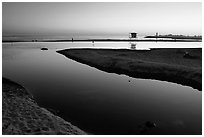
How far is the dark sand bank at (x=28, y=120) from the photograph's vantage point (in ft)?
33.5

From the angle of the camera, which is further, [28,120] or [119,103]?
[119,103]

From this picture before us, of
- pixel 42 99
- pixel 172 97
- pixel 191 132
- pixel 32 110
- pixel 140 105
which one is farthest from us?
pixel 172 97

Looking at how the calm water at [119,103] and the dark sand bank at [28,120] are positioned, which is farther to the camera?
the calm water at [119,103]

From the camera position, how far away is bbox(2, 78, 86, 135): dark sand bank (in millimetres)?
10222

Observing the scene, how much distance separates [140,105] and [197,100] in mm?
5643

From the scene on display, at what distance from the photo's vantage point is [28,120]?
11414 mm

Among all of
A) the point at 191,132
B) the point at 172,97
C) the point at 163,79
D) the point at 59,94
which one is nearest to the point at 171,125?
the point at 191,132

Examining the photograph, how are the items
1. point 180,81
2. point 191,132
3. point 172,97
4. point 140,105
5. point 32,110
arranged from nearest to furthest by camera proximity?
point 191,132 < point 32,110 < point 140,105 < point 172,97 < point 180,81

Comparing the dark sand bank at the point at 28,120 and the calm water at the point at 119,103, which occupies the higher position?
the dark sand bank at the point at 28,120

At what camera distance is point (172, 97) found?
18203mm

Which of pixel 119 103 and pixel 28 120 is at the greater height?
pixel 28 120

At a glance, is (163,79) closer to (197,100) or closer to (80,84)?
(197,100)

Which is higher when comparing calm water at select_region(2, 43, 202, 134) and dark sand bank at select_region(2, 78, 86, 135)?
dark sand bank at select_region(2, 78, 86, 135)

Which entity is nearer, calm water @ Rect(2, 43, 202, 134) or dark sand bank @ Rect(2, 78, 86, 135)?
dark sand bank @ Rect(2, 78, 86, 135)
